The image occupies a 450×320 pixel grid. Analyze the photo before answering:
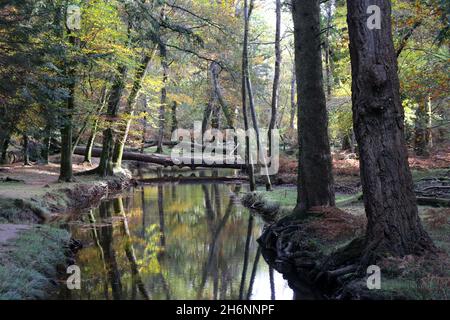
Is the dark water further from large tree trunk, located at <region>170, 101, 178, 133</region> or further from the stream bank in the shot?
large tree trunk, located at <region>170, 101, 178, 133</region>

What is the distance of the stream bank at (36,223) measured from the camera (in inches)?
273

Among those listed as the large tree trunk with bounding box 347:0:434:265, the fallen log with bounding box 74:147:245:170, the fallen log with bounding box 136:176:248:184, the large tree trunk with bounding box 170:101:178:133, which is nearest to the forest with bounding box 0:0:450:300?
the large tree trunk with bounding box 347:0:434:265

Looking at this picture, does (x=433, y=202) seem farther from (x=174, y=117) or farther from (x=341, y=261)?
(x=174, y=117)

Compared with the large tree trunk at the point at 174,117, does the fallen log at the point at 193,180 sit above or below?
below

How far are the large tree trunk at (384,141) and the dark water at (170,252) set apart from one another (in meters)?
1.94

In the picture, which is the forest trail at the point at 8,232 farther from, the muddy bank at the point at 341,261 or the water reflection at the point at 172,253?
the muddy bank at the point at 341,261

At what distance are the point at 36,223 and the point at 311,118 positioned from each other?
24.0ft

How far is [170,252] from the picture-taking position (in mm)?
10797

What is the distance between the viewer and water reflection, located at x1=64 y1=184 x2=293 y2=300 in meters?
8.03

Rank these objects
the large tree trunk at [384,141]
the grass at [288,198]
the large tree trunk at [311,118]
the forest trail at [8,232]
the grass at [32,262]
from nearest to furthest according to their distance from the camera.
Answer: the grass at [32,262], the large tree trunk at [384,141], the forest trail at [8,232], the large tree trunk at [311,118], the grass at [288,198]

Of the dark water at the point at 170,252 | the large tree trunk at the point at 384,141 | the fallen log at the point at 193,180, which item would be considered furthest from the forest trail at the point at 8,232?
the fallen log at the point at 193,180

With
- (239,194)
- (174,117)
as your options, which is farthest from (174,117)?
(239,194)

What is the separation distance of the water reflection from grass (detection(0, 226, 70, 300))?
1.62 feet

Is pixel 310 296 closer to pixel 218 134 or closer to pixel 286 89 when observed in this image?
pixel 218 134
